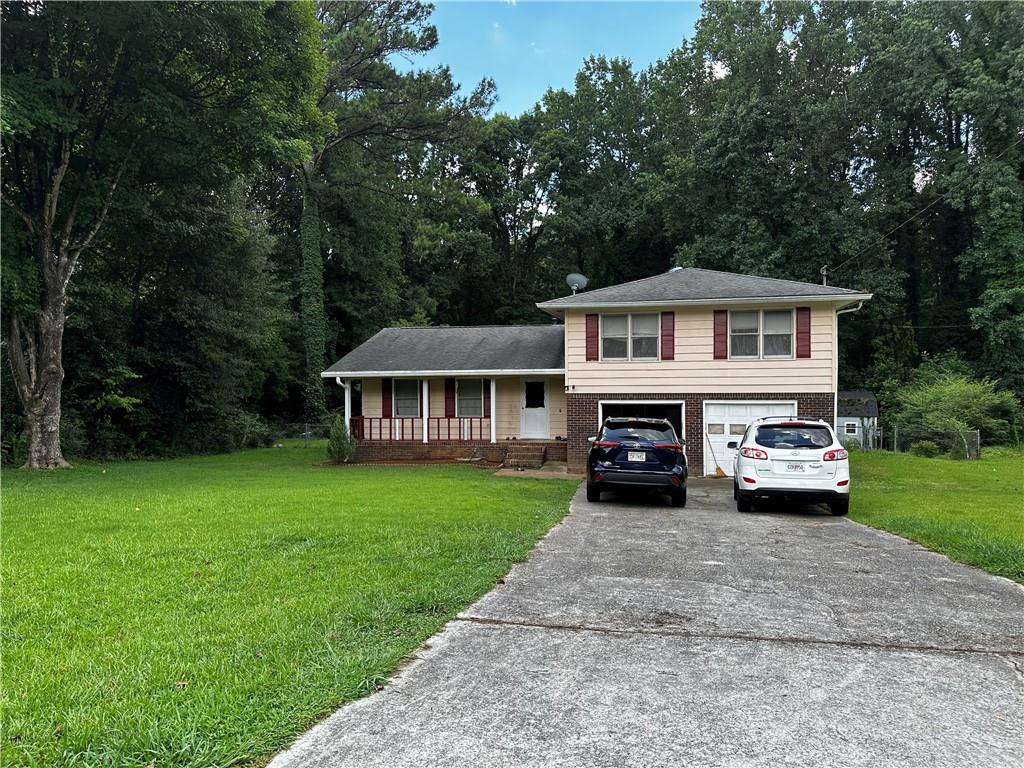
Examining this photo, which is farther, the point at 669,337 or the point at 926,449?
the point at 926,449

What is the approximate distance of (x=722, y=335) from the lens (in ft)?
54.2

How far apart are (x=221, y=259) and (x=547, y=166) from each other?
22.2 metres

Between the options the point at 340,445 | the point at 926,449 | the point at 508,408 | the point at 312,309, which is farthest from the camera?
the point at 312,309

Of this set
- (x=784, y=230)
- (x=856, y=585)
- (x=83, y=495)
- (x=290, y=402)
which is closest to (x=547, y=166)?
(x=784, y=230)

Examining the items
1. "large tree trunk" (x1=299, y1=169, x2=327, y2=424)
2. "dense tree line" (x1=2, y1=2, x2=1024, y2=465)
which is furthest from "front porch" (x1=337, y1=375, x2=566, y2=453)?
"large tree trunk" (x1=299, y1=169, x2=327, y2=424)

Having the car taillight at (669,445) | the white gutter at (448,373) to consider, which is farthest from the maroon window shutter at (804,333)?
the car taillight at (669,445)

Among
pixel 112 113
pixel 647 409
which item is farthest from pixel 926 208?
pixel 112 113

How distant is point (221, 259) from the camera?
23.3 metres

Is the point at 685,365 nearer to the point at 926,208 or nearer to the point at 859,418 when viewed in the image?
the point at 859,418

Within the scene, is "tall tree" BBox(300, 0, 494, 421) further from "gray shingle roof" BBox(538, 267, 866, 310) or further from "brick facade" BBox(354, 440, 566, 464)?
"gray shingle roof" BBox(538, 267, 866, 310)

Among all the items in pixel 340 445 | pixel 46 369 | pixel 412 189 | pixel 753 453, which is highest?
pixel 412 189

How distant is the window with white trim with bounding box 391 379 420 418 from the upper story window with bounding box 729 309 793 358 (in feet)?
32.9

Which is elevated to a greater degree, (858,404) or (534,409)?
(534,409)

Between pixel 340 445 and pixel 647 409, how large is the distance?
29.6ft
